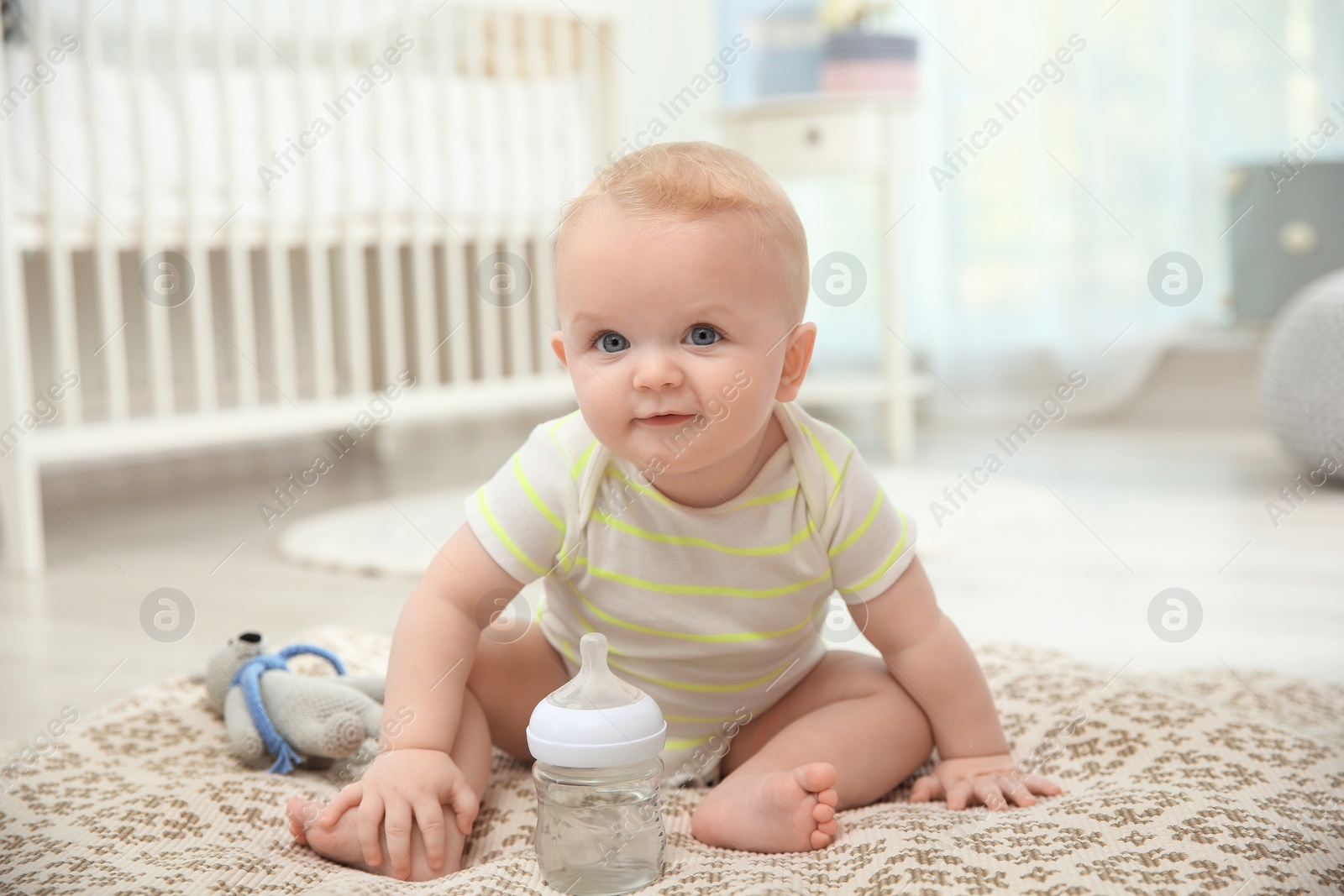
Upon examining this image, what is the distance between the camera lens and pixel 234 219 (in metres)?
2.03

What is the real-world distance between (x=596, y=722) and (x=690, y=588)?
0.17 m

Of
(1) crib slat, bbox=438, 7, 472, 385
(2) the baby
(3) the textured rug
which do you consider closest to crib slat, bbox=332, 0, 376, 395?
(1) crib slat, bbox=438, 7, 472, 385

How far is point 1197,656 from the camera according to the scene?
124 centimetres

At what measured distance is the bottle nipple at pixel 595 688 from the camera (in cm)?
67

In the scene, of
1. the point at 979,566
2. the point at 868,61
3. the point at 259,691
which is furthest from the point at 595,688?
the point at 868,61

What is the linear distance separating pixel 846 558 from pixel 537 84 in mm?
1803

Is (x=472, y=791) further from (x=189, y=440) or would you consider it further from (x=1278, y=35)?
(x=1278, y=35)

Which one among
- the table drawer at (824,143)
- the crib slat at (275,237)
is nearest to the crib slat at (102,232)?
the crib slat at (275,237)

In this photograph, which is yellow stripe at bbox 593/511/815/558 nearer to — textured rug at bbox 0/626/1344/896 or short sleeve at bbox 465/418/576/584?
short sleeve at bbox 465/418/576/584

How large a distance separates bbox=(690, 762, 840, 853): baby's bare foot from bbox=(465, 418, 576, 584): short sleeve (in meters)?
0.18

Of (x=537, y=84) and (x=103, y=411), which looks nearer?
(x=537, y=84)

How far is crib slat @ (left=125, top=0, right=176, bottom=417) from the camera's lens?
192 centimetres

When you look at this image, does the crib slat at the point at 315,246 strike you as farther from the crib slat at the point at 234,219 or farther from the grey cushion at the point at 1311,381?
the grey cushion at the point at 1311,381

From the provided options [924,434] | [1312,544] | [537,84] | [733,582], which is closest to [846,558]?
[733,582]
